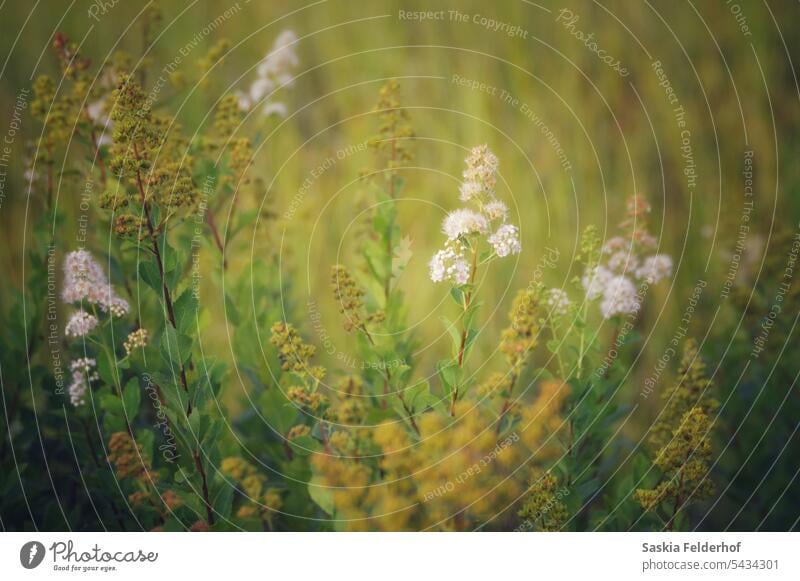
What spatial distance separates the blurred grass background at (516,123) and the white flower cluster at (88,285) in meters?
0.41

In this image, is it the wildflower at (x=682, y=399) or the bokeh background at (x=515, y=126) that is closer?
the wildflower at (x=682, y=399)

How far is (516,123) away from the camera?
2191 mm

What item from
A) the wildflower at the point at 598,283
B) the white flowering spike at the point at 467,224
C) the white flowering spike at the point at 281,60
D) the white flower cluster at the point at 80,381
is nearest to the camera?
the white flowering spike at the point at 467,224

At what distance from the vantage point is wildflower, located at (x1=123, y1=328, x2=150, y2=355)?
158 cm

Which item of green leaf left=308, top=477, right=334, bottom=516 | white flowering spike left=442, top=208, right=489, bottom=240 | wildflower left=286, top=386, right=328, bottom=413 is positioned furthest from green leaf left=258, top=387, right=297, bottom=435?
white flowering spike left=442, top=208, right=489, bottom=240

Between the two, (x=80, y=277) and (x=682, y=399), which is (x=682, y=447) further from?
(x=80, y=277)

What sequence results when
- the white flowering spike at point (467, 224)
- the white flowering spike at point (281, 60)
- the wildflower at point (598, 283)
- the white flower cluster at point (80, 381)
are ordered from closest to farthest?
the white flowering spike at point (467, 224)
the white flower cluster at point (80, 381)
the wildflower at point (598, 283)
the white flowering spike at point (281, 60)

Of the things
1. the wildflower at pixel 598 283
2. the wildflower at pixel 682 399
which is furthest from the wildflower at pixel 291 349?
the wildflower at pixel 682 399

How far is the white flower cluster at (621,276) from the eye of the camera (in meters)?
1.80

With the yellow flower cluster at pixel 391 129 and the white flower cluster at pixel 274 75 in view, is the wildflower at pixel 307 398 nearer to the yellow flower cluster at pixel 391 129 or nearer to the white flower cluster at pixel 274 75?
the yellow flower cluster at pixel 391 129

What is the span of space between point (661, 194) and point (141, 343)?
1.38 meters

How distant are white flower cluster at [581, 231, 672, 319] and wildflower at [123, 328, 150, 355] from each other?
890mm

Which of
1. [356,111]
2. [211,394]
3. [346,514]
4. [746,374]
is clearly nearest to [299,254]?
[356,111]
